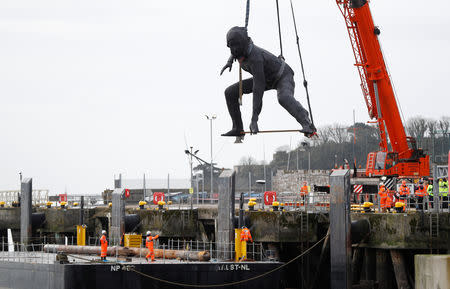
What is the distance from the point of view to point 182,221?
42.0m

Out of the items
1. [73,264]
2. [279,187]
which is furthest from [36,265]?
[279,187]

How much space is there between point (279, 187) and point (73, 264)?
63.7m

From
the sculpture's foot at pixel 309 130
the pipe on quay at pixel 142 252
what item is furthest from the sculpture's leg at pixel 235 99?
the pipe on quay at pixel 142 252

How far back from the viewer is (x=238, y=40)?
1139 inches

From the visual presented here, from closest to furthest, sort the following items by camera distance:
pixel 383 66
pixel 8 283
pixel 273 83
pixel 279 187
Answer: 1. pixel 273 83
2. pixel 8 283
3. pixel 383 66
4. pixel 279 187

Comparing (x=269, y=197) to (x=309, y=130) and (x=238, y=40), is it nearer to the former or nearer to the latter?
(x=309, y=130)

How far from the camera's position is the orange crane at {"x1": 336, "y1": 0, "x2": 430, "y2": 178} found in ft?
146

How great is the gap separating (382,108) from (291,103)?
54.9 ft

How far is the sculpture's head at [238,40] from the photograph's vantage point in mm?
28953

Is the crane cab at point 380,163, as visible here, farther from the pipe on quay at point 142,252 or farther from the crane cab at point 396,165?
the pipe on quay at point 142,252

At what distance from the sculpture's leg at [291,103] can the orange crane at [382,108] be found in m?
15.6

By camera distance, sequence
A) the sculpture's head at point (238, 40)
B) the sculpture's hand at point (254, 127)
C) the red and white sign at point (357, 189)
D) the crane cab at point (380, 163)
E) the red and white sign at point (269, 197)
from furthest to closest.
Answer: the crane cab at point (380, 163)
the red and white sign at point (269, 197)
the red and white sign at point (357, 189)
the sculpture's hand at point (254, 127)
the sculpture's head at point (238, 40)

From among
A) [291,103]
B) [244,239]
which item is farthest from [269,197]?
[291,103]

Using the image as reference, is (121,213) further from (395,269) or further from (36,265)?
(395,269)
